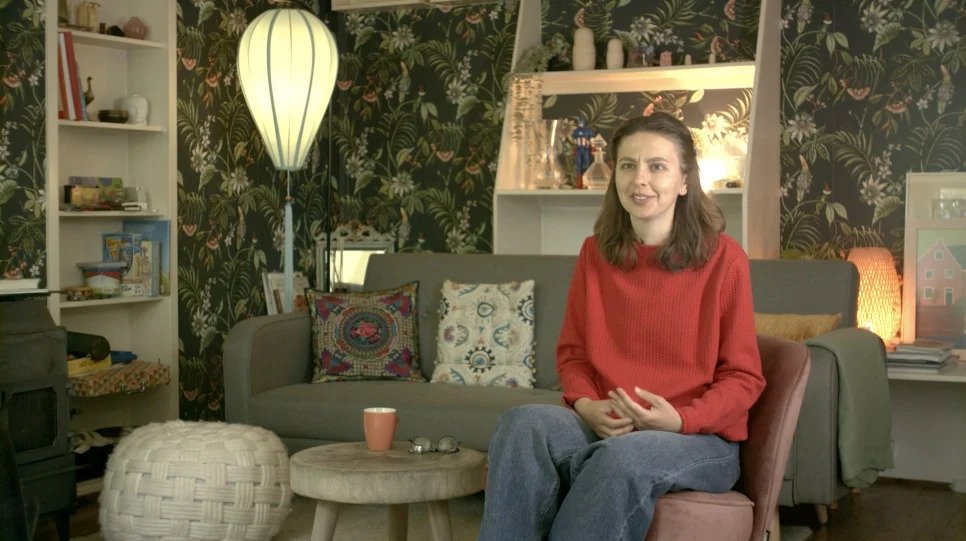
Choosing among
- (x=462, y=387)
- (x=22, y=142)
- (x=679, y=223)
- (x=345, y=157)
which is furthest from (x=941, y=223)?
(x=22, y=142)

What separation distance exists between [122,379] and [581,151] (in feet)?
6.16

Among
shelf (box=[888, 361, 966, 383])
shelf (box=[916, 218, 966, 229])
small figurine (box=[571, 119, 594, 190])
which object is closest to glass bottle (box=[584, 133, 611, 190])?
small figurine (box=[571, 119, 594, 190])

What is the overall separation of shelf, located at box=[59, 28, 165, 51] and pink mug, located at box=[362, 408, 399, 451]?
2115 mm

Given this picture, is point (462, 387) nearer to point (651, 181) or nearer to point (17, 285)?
point (17, 285)

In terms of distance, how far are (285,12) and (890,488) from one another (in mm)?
2725

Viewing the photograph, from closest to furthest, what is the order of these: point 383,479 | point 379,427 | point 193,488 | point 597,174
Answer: point 383,479
point 379,427
point 193,488
point 597,174

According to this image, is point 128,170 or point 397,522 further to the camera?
point 128,170

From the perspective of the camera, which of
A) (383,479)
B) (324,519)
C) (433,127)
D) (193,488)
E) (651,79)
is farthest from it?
(433,127)

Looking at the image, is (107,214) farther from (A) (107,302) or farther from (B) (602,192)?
(B) (602,192)

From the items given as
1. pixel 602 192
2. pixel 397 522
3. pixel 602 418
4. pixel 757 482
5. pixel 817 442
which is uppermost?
pixel 602 192

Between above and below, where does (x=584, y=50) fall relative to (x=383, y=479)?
above

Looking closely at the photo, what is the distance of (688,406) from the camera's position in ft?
7.40

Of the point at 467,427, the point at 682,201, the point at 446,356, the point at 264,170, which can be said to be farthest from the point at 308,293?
the point at 682,201

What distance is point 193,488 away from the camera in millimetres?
3033
